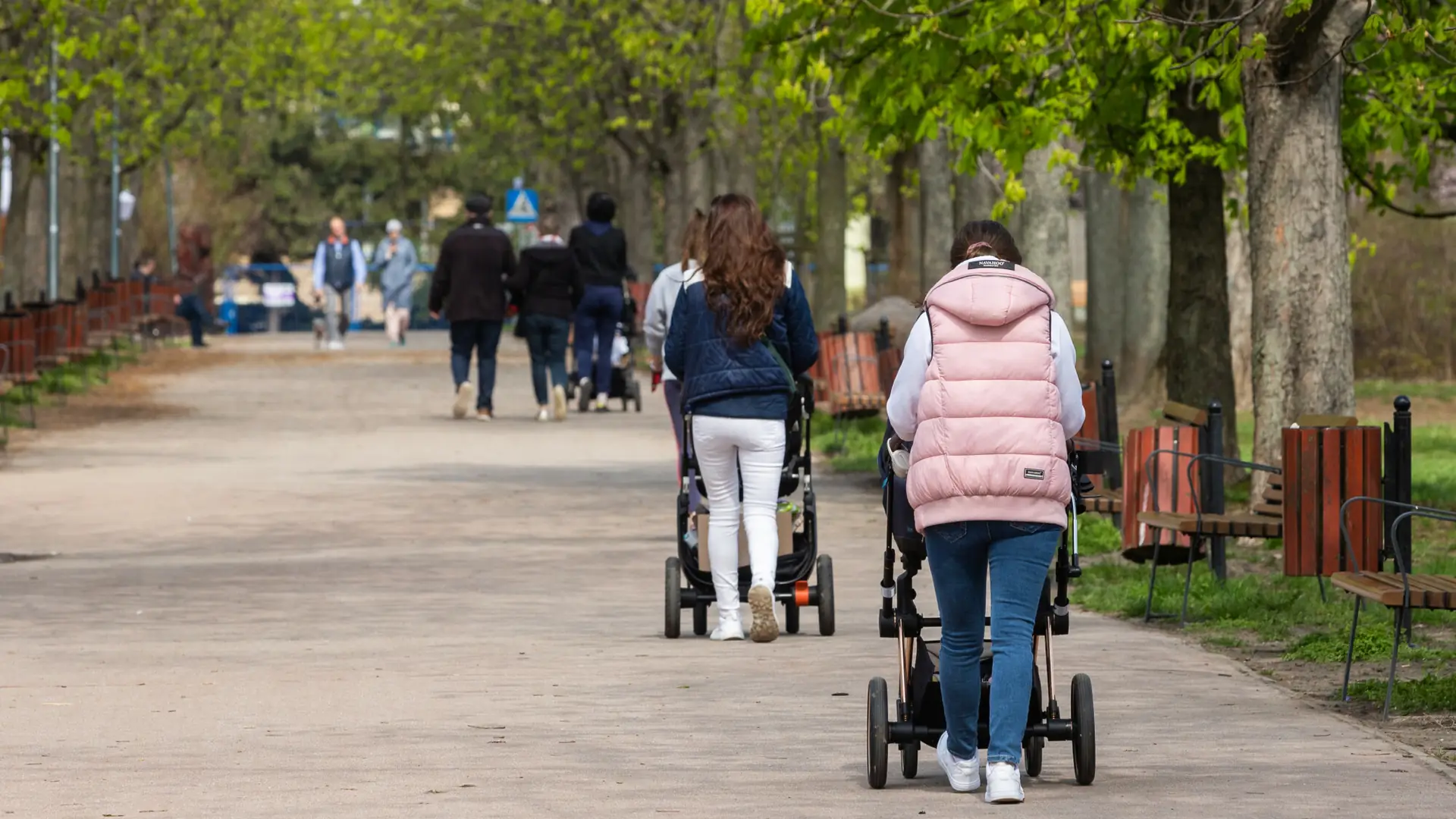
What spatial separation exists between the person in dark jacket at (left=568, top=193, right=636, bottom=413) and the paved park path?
19.1ft

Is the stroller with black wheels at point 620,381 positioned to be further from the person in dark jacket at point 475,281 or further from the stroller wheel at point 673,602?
the stroller wheel at point 673,602

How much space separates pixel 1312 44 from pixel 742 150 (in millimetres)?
18097

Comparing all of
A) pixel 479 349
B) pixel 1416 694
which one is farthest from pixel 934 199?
pixel 1416 694

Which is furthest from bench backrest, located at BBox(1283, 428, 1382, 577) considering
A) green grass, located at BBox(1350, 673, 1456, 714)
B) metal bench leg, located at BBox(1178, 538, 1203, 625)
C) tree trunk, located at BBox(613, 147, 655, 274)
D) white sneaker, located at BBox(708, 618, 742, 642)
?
tree trunk, located at BBox(613, 147, 655, 274)

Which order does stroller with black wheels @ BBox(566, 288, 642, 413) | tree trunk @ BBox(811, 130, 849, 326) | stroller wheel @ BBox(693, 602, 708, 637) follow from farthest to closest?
tree trunk @ BBox(811, 130, 849, 326) < stroller with black wheels @ BBox(566, 288, 642, 413) < stroller wheel @ BBox(693, 602, 708, 637)

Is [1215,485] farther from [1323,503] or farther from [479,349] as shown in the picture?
[479,349]

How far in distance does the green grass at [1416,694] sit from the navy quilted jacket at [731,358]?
8.02ft

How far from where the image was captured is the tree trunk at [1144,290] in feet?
82.4

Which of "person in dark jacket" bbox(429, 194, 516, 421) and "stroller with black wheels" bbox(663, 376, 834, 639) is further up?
"person in dark jacket" bbox(429, 194, 516, 421)

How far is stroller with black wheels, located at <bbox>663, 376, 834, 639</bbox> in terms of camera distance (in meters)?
11.1

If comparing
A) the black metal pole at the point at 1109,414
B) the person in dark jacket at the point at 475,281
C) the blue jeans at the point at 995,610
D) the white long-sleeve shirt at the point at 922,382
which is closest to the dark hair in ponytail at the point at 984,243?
the white long-sleeve shirt at the point at 922,382

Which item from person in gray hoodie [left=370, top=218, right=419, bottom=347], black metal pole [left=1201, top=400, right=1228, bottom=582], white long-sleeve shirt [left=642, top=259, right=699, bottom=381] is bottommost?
black metal pole [left=1201, top=400, right=1228, bottom=582]

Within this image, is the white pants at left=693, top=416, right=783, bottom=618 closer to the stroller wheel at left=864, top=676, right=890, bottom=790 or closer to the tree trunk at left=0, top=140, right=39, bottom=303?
the stroller wheel at left=864, top=676, right=890, bottom=790

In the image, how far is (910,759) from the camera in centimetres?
772
